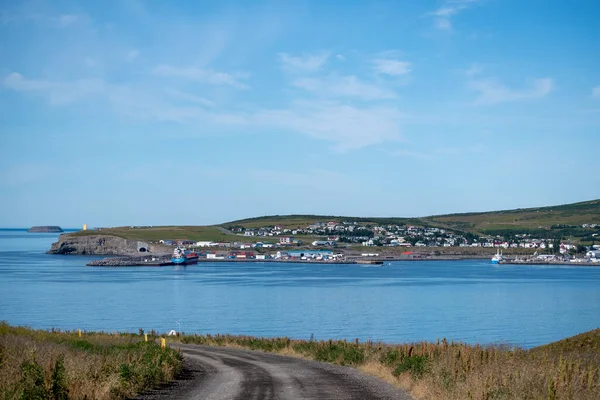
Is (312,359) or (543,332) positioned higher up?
(312,359)

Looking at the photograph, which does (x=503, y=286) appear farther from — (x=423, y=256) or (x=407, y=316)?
(x=423, y=256)

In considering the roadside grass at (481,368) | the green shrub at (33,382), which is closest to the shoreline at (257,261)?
the roadside grass at (481,368)

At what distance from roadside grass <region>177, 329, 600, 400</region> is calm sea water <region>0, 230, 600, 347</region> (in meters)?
22.3

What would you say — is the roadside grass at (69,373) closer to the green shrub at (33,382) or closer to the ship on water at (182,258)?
the green shrub at (33,382)

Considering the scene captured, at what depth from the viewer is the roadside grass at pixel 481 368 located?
10.3 meters

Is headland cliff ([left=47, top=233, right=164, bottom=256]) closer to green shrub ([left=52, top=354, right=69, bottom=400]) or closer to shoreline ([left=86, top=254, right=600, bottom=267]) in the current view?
shoreline ([left=86, top=254, right=600, bottom=267])

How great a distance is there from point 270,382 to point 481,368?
4450mm

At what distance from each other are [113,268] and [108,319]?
84198mm

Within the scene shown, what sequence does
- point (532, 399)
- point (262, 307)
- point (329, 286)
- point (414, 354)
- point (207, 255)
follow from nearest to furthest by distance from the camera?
point (532, 399), point (414, 354), point (262, 307), point (329, 286), point (207, 255)

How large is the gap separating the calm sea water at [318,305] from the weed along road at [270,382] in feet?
75.3

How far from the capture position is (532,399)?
9.92 m

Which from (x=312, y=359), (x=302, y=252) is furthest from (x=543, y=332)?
(x=302, y=252)

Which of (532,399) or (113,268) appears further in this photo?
(113,268)

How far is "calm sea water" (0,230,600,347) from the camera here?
159 ft
